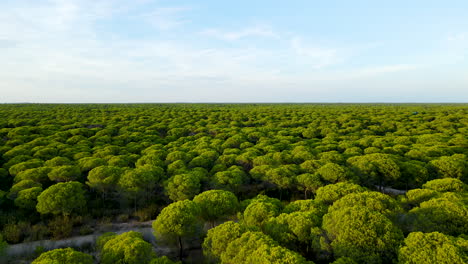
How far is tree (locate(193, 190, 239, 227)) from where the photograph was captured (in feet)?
60.2

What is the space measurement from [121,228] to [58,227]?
4871 millimetres

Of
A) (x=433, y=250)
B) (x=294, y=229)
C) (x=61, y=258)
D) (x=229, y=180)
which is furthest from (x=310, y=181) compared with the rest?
(x=61, y=258)

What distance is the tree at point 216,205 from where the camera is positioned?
1834 cm

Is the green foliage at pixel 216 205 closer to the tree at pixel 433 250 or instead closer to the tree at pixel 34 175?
the tree at pixel 433 250

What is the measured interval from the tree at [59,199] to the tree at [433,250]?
2381 cm

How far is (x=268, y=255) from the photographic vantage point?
1104 centimetres

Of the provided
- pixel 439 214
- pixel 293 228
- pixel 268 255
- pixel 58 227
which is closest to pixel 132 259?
pixel 268 255

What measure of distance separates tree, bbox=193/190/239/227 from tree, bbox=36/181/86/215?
11.1 m

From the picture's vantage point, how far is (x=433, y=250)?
11055mm

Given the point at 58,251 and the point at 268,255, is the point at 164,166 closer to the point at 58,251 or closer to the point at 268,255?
the point at 58,251

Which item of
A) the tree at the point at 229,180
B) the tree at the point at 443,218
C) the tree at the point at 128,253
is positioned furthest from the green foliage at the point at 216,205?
the tree at the point at 443,218

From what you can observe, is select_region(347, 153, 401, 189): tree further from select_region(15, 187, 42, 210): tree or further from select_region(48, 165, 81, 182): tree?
select_region(15, 187, 42, 210): tree

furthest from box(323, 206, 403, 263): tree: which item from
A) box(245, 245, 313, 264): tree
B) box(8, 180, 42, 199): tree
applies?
box(8, 180, 42, 199): tree

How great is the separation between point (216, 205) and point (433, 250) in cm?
1284
